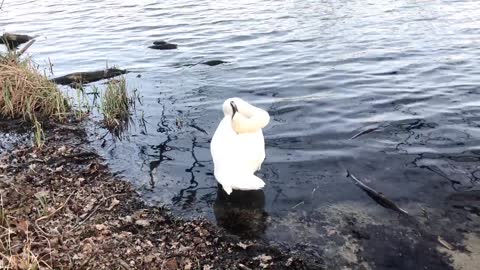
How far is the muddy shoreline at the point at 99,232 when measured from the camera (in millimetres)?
5004

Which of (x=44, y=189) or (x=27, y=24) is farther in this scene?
(x=27, y=24)

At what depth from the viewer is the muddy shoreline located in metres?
5.00


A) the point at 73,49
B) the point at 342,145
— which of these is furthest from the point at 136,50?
the point at 342,145

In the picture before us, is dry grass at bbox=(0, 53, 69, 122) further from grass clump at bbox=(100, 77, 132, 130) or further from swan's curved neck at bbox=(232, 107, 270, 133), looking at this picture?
swan's curved neck at bbox=(232, 107, 270, 133)

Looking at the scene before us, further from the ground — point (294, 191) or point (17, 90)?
point (17, 90)

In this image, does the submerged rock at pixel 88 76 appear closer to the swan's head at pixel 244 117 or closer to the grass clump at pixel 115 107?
the grass clump at pixel 115 107

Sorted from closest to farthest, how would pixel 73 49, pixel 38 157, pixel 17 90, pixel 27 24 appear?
pixel 38 157
pixel 17 90
pixel 73 49
pixel 27 24

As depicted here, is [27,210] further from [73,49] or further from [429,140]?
[73,49]

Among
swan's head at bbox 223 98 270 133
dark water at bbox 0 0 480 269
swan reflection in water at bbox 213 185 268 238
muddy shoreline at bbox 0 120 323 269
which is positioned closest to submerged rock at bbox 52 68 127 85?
dark water at bbox 0 0 480 269

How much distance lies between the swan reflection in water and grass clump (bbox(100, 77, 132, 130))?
10.5ft

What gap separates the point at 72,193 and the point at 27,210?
63 centimetres

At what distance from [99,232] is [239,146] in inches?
74.8

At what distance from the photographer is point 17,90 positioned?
9.27m

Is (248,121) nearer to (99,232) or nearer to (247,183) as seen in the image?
(247,183)
